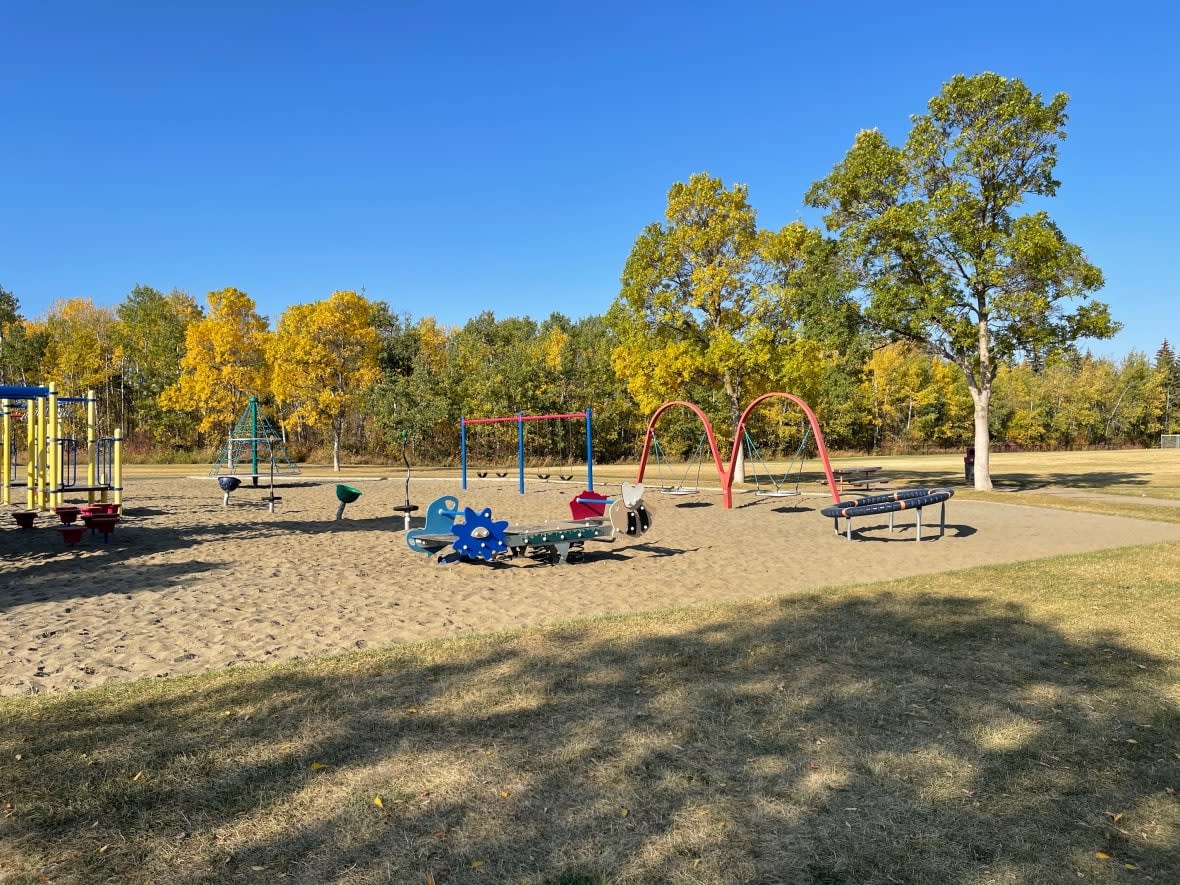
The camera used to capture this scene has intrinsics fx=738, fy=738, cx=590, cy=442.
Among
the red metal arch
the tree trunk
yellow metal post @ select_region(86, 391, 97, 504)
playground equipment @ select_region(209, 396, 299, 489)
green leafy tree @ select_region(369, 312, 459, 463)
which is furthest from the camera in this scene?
green leafy tree @ select_region(369, 312, 459, 463)

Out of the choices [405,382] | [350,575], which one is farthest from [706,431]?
[405,382]

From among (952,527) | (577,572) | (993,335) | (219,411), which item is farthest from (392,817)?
(219,411)

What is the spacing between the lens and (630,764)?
399cm

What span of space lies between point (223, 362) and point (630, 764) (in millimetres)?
45143

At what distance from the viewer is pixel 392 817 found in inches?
135

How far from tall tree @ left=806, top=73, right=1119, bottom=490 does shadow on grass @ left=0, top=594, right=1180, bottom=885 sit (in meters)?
18.2

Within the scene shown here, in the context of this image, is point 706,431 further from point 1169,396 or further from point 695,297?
point 1169,396

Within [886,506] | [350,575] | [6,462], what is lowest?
[350,575]

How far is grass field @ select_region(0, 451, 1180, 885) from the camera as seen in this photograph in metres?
3.09

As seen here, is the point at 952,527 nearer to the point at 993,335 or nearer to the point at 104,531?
the point at 993,335

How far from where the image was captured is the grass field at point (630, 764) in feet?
10.1

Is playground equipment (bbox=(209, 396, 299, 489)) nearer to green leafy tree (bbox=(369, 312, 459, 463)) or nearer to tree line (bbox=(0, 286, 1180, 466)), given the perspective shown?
tree line (bbox=(0, 286, 1180, 466))

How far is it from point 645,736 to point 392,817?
1560 millimetres

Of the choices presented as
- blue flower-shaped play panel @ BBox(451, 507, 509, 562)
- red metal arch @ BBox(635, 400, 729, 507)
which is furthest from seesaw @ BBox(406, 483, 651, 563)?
red metal arch @ BBox(635, 400, 729, 507)
